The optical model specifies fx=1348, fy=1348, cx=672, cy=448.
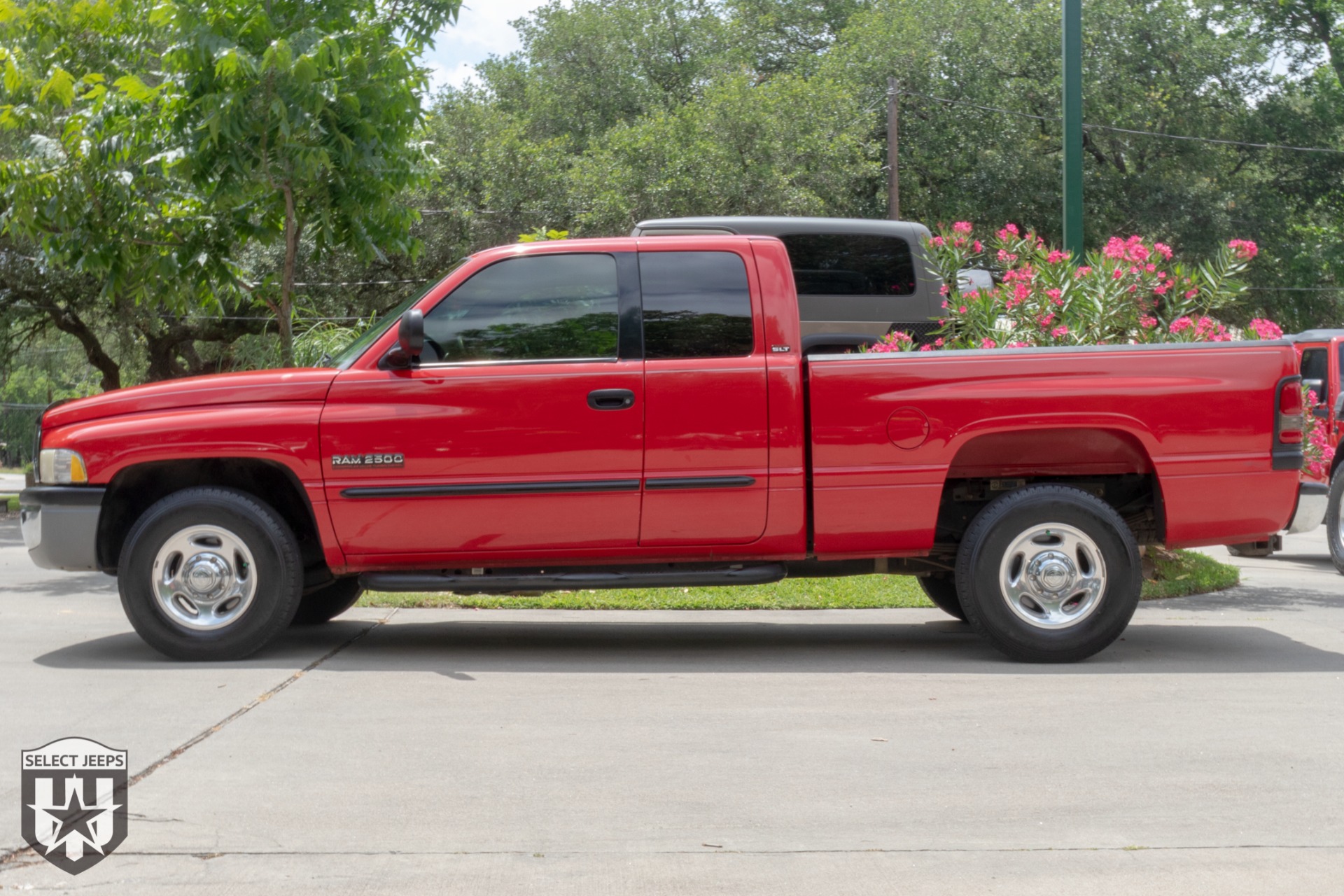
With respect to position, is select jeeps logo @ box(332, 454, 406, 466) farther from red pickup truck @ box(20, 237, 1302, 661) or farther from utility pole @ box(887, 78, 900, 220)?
utility pole @ box(887, 78, 900, 220)

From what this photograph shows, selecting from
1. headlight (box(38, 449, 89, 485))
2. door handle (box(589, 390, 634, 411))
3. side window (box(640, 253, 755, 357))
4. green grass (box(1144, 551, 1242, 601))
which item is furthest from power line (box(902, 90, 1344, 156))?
headlight (box(38, 449, 89, 485))

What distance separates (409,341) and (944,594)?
3.66m

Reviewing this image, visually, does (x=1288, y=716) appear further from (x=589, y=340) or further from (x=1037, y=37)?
(x=1037, y=37)

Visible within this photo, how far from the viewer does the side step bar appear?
6.62m

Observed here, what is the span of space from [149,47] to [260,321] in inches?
710

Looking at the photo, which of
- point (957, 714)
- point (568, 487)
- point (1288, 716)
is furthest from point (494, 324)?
point (1288, 716)

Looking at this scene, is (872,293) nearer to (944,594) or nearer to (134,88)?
(944,594)

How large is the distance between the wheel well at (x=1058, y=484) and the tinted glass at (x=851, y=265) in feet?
14.3

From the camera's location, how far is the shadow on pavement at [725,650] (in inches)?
265

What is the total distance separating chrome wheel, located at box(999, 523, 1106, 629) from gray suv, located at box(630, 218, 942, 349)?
177 inches

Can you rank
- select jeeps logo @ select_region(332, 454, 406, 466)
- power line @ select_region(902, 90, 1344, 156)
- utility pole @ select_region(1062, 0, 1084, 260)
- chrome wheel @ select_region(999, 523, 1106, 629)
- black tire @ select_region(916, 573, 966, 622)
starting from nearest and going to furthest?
select jeeps logo @ select_region(332, 454, 406, 466)
chrome wheel @ select_region(999, 523, 1106, 629)
black tire @ select_region(916, 573, 966, 622)
utility pole @ select_region(1062, 0, 1084, 260)
power line @ select_region(902, 90, 1344, 156)

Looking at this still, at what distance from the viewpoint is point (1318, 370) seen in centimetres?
1274

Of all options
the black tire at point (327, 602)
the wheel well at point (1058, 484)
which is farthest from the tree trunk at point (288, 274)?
the wheel well at point (1058, 484)

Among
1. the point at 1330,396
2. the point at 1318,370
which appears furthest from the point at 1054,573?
the point at 1318,370
